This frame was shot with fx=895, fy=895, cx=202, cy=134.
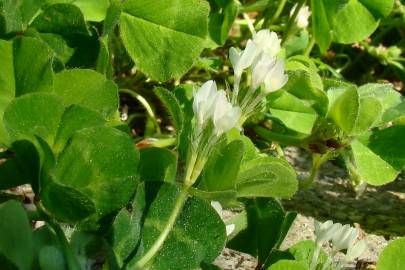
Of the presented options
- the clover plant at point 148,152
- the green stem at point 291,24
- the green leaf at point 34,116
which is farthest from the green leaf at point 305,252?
the green stem at point 291,24

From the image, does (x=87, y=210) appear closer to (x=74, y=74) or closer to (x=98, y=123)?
(x=98, y=123)

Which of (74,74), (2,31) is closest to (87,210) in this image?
(74,74)

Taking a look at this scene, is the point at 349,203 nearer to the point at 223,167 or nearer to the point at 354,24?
the point at 354,24

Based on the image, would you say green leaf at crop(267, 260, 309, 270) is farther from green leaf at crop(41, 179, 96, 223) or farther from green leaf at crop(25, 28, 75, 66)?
green leaf at crop(25, 28, 75, 66)

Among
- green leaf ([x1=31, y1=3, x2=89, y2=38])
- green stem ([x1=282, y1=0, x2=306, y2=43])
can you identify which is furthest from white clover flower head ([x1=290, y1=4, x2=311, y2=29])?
green leaf ([x1=31, y1=3, x2=89, y2=38])

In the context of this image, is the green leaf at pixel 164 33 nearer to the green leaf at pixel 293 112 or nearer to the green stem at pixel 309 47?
the green leaf at pixel 293 112

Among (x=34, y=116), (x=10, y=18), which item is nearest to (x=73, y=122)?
(x=34, y=116)
